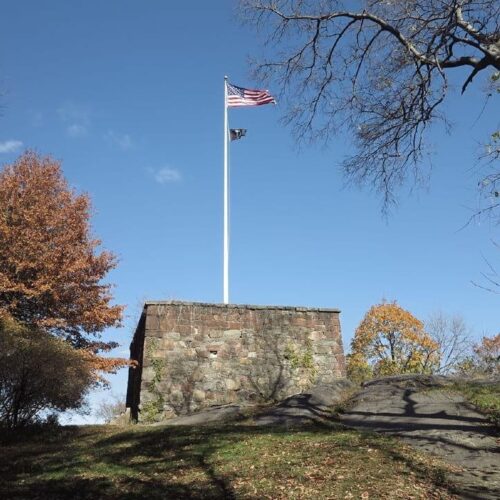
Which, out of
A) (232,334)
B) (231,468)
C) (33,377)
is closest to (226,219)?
(232,334)

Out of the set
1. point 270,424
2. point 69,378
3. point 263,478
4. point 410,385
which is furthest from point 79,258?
point 263,478

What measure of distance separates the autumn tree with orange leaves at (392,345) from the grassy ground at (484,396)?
66.2 ft

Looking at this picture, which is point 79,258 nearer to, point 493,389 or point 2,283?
point 2,283

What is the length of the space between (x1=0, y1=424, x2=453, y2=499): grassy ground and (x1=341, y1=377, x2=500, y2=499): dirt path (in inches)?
20.1

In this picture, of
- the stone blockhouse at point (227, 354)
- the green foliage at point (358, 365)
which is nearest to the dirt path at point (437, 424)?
the stone blockhouse at point (227, 354)

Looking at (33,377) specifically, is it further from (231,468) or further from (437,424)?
(437,424)

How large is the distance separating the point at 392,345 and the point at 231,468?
2914 centimetres

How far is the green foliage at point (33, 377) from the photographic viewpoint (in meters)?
13.1

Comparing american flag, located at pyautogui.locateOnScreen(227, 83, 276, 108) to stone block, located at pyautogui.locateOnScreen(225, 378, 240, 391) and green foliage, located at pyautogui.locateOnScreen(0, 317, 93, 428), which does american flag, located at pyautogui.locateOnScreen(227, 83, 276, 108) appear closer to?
stone block, located at pyautogui.locateOnScreen(225, 378, 240, 391)

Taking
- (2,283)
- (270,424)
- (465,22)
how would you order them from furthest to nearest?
(2,283), (270,424), (465,22)

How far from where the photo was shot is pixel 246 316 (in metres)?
16.3

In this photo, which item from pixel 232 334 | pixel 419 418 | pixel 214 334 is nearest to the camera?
pixel 419 418

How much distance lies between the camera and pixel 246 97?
852 inches

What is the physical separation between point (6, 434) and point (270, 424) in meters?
6.88
